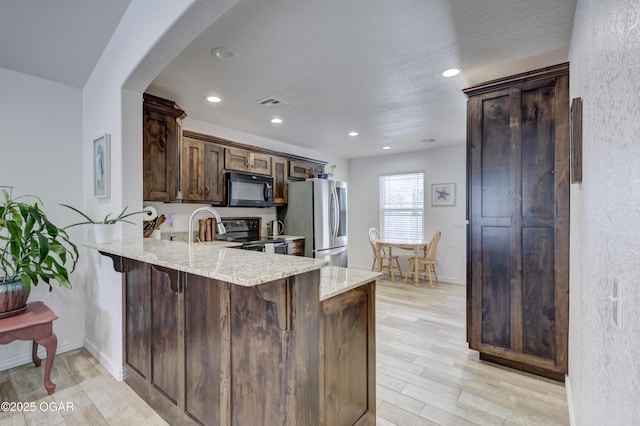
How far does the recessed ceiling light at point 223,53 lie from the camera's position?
84.0 inches

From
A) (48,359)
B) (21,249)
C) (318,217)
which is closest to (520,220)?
(318,217)

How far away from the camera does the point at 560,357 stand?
2.23m

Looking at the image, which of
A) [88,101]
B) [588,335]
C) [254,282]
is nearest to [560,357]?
[588,335]

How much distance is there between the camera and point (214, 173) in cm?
391

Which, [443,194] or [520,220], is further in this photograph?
[443,194]

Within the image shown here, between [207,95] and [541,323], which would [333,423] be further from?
[207,95]

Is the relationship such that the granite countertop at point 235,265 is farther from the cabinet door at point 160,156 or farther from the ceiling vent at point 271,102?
the ceiling vent at point 271,102

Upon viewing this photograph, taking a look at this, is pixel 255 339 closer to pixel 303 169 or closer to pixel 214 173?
pixel 214 173

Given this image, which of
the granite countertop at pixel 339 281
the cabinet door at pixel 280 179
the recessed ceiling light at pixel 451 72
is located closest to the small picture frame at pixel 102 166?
the granite countertop at pixel 339 281

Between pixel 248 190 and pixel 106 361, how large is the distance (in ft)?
8.22

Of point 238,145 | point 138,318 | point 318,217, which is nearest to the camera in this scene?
point 138,318

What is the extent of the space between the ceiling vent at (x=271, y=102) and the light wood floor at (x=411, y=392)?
8.68 ft

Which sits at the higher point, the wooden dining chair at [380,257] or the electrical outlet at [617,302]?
the electrical outlet at [617,302]

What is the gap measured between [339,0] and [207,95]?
1833 millimetres
